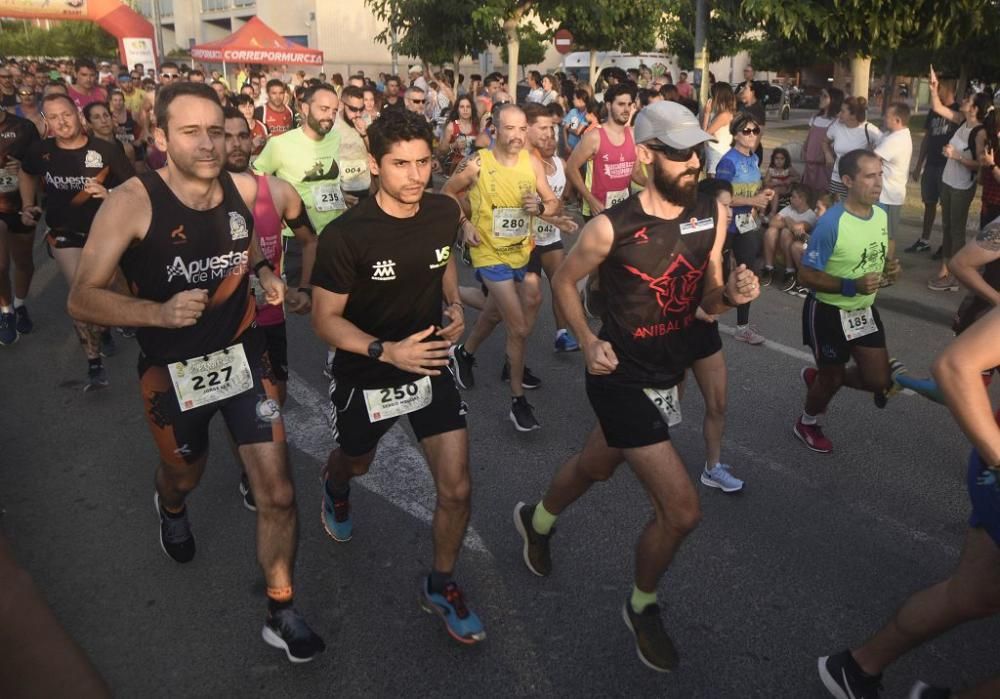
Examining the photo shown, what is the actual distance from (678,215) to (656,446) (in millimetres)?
874

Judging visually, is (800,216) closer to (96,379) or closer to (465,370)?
(465,370)

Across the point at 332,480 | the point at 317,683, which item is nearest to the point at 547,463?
the point at 332,480

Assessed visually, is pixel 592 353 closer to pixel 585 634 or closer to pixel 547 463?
pixel 585 634

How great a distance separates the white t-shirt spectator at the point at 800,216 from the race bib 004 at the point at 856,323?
442cm

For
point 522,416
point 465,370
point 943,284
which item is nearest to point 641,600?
point 522,416

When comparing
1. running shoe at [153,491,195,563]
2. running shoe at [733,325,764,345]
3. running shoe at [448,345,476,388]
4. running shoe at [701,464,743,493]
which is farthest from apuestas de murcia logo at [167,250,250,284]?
running shoe at [733,325,764,345]

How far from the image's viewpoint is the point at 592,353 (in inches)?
117

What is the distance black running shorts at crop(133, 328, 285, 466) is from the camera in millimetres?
3195

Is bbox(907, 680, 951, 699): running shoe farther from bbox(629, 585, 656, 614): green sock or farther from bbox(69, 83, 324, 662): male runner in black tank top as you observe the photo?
bbox(69, 83, 324, 662): male runner in black tank top

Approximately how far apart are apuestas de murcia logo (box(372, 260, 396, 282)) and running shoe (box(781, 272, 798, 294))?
634 centimetres

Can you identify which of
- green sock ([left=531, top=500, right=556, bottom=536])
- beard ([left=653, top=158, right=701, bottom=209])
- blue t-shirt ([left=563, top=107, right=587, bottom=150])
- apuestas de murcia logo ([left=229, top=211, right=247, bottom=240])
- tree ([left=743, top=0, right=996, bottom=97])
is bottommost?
green sock ([left=531, top=500, right=556, bottom=536])

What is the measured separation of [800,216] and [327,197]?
528 centimetres

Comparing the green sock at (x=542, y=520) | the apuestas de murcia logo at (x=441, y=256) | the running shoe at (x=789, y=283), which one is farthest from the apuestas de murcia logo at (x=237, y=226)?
the running shoe at (x=789, y=283)

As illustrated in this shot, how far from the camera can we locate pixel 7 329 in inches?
283
